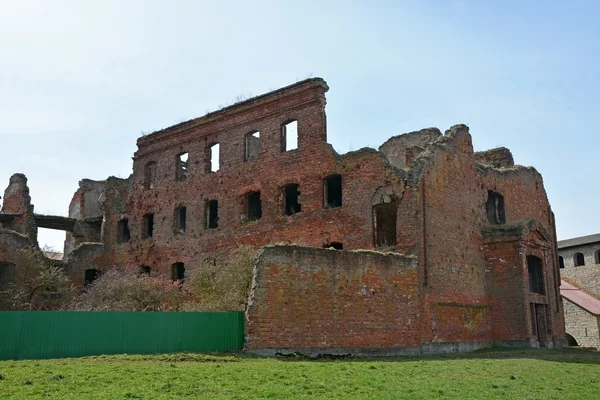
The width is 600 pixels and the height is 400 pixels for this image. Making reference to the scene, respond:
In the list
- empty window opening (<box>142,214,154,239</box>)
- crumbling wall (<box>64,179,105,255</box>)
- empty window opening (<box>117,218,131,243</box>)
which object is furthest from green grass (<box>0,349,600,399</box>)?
crumbling wall (<box>64,179,105,255</box>)

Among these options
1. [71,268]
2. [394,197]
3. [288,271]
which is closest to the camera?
[288,271]

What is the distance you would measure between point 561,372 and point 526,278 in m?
9.00

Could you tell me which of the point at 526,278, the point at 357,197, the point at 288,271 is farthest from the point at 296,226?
the point at 526,278

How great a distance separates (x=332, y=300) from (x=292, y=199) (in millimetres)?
9662

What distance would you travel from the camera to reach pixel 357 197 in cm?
2264

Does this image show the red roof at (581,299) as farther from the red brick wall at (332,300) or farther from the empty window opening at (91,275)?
the empty window opening at (91,275)

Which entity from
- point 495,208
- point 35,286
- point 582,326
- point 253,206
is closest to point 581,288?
point 582,326

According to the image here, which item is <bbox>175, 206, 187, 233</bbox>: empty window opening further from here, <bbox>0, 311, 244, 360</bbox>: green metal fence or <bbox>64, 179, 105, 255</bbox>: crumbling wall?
<bbox>0, 311, 244, 360</bbox>: green metal fence

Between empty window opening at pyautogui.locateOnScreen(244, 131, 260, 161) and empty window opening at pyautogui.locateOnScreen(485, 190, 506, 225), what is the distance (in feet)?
34.0

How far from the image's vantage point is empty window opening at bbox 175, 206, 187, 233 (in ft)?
96.0

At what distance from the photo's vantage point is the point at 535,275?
81.6 feet

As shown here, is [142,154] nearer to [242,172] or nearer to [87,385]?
[242,172]

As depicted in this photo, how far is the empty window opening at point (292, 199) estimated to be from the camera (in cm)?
2573

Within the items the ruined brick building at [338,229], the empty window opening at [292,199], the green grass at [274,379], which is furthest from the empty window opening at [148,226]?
the green grass at [274,379]
